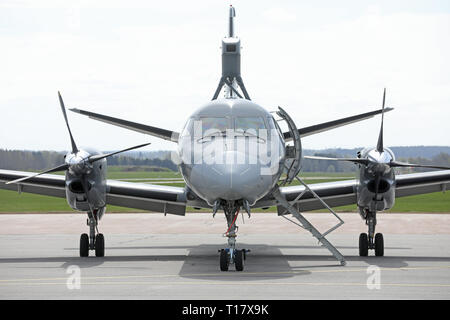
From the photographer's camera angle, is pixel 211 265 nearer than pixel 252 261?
Yes

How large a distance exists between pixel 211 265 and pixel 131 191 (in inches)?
125

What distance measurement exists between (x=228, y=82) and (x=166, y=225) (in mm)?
10559

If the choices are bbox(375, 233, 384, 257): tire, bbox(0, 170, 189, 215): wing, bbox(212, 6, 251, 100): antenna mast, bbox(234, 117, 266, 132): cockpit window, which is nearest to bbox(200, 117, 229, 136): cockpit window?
bbox(234, 117, 266, 132): cockpit window

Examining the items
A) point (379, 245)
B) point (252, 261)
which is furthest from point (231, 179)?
point (379, 245)

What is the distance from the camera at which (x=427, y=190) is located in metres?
18.7

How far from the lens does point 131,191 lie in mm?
17219

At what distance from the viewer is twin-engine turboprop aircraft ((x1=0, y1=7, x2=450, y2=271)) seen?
13.0 meters

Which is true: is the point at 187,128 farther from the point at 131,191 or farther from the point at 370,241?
the point at 370,241

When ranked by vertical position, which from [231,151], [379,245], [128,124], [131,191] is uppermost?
[128,124]

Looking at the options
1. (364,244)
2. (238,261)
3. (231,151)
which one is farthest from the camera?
(364,244)

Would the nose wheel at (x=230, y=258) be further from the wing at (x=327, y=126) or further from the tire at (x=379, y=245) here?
the tire at (x=379, y=245)

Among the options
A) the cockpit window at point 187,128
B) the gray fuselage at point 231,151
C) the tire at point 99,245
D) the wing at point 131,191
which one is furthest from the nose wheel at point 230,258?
the tire at point 99,245

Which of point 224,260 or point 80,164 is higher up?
point 80,164
